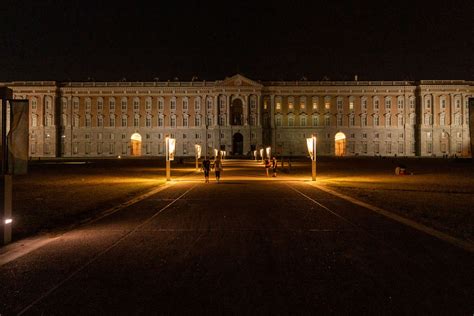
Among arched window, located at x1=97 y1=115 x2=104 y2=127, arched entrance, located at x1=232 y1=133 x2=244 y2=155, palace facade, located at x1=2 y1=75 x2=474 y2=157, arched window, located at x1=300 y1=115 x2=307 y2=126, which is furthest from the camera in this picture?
arched window, located at x1=300 y1=115 x2=307 y2=126

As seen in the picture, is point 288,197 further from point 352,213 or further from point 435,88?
point 435,88

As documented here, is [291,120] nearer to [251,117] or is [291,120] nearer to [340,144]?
[251,117]

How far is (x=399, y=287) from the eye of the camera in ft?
22.8

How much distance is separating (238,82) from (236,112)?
7.42 meters

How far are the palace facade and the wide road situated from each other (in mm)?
106801

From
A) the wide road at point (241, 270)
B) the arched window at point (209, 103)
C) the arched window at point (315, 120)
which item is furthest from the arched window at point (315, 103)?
the wide road at point (241, 270)

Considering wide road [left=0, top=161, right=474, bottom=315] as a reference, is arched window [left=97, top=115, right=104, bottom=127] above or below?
above

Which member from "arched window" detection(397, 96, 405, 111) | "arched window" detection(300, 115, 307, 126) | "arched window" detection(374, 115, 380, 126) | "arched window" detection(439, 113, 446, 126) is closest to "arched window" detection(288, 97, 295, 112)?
"arched window" detection(300, 115, 307, 126)

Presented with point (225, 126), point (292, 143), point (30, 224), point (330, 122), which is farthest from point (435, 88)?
point (30, 224)

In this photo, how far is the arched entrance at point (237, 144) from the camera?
4722 inches

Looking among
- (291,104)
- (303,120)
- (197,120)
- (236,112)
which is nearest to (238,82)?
(236,112)

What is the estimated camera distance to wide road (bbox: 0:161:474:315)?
20.5 ft

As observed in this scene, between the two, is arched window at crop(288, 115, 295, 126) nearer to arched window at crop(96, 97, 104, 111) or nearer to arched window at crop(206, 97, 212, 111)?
arched window at crop(206, 97, 212, 111)

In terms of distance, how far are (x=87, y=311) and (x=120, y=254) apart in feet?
10.7
